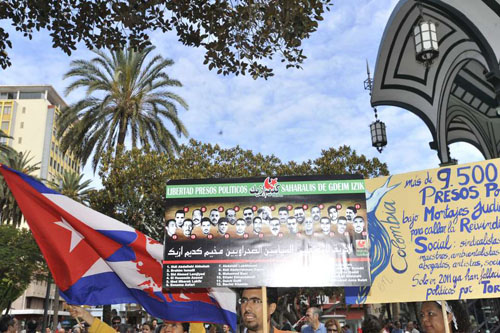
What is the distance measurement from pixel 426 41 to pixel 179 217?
6.69 meters

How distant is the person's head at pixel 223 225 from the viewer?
4.60 m

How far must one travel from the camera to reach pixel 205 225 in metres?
4.63

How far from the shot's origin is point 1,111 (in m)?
71.7

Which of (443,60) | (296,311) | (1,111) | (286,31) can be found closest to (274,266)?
(286,31)

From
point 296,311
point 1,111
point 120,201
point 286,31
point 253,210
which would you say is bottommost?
point 296,311

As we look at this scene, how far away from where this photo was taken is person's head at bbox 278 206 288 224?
4570mm

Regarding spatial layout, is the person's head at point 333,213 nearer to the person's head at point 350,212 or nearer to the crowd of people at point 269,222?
the crowd of people at point 269,222

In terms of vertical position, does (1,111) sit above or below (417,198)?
above

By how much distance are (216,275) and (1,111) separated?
78.7m

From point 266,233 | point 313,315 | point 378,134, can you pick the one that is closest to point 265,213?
point 266,233

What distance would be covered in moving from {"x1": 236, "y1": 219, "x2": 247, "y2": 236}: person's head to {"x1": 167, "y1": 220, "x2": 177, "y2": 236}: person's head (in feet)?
2.15

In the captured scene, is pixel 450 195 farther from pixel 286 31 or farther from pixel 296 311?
pixel 296 311

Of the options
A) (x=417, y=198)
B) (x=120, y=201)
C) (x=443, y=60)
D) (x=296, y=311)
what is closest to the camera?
(x=417, y=198)

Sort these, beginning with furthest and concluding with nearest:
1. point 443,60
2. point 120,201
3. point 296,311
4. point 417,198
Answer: point 296,311
point 120,201
point 443,60
point 417,198
